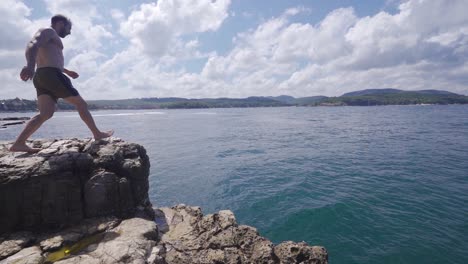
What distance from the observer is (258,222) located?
12805 millimetres

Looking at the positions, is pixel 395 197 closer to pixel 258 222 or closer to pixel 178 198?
pixel 258 222

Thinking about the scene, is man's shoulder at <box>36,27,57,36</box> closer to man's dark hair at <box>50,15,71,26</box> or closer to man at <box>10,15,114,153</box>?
man at <box>10,15,114,153</box>

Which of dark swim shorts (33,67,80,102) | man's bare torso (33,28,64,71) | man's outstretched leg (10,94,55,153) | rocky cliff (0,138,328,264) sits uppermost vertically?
man's bare torso (33,28,64,71)

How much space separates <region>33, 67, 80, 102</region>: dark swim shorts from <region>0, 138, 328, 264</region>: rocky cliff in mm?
1574

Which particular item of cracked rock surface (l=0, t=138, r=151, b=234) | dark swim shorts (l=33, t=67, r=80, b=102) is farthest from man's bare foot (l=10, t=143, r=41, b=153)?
dark swim shorts (l=33, t=67, r=80, b=102)

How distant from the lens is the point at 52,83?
7121mm

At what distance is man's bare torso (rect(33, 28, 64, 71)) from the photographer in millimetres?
6848

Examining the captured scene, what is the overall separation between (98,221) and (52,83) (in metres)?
3.79

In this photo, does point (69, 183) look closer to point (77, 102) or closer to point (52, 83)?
point (77, 102)

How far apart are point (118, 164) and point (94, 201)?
119cm

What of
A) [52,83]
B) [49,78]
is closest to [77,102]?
[52,83]

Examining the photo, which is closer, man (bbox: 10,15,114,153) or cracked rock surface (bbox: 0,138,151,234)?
cracked rock surface (bbox: 0,138,151,234)

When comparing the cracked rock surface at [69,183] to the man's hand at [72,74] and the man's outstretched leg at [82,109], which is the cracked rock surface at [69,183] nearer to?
the man's outstretched leg at [82,109]

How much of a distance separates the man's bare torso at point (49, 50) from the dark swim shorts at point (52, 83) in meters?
0.15
